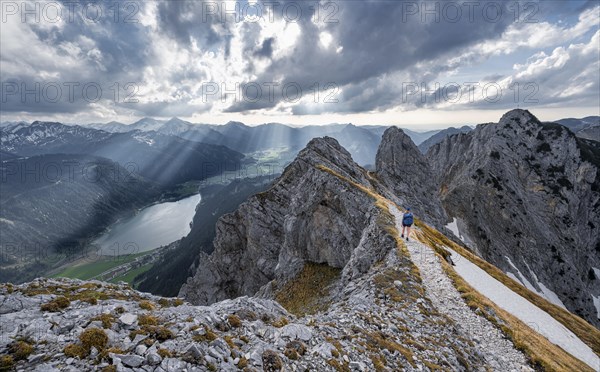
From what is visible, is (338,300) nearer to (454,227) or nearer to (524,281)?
(454,227)

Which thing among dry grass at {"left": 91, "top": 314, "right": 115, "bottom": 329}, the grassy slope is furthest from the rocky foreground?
the grassy slope

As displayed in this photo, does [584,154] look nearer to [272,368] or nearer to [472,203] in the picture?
[472,203]

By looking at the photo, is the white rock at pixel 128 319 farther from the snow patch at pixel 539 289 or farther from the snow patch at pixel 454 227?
the snow patch at pixel 539 289

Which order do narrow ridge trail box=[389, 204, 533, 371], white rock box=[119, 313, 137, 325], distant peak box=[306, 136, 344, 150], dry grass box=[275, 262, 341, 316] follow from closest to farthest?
1. white rock box=[119, 313, 137, 325]
2. narrow ridge trail box=[389, 204, 533, 371]
3. dry grass box=[275, 262, 341, 316]
4. distant peak box=[306, 136, 344, 150]

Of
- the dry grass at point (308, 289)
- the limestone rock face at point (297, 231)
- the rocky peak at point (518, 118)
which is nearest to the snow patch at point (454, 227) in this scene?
the limestone rock face at point (297, 231)

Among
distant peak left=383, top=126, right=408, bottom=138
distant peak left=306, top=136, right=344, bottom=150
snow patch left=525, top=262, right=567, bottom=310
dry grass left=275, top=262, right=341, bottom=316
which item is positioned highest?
distant peak left=383, top=126, right=408, bottom=138

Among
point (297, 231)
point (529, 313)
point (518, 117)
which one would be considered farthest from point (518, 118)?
point (297, 231)

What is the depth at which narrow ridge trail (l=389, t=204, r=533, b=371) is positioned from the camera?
16422 millimetres

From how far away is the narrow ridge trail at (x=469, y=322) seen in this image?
16.4 m

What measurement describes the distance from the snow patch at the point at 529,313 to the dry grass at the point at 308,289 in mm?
15873

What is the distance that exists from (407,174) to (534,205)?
2267 inches

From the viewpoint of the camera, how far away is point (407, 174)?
10331 cm

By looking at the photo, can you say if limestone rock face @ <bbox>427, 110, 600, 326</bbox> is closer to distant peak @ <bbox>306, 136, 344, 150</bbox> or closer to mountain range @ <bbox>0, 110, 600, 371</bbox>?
mountain range @ <bbox>0, 110, 600, 371</bbox>

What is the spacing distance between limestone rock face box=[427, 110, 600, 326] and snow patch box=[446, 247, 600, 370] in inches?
2205
